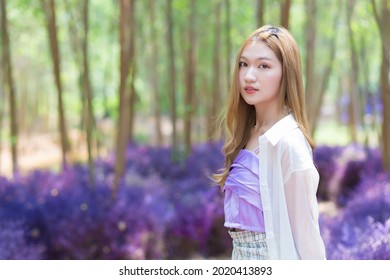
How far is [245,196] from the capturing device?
1.50m

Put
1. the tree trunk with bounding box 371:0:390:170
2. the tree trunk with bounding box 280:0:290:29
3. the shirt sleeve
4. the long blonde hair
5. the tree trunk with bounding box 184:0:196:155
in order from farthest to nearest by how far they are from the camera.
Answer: the tree trunk with bounding box 184:0:196:155
the tree trunk with bounding box 371:0:390:170
the tree trunk with bounding box 280:0:290:29
the long blonde hair
the shirt sleeve

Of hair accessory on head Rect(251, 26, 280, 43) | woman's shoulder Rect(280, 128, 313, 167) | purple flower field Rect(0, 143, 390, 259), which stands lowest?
purple flower field Rect(0, 143, 390, 259)

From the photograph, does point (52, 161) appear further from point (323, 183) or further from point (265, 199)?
point (265, 199)

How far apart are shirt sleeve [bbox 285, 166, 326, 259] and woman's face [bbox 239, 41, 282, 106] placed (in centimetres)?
25

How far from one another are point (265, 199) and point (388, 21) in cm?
343

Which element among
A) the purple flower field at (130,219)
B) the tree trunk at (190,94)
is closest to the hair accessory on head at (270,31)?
the purple flower field at (130,219)

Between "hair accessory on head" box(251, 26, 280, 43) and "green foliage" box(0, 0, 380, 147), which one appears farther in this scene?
"green foliage" box(0, 0, 380, 147)

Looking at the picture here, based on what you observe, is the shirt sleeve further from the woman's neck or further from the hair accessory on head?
the hair accessory on head

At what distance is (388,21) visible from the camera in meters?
4.44

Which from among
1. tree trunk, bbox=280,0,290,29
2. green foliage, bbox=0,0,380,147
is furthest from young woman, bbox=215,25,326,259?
green foliage, bbox=0,0,380,147

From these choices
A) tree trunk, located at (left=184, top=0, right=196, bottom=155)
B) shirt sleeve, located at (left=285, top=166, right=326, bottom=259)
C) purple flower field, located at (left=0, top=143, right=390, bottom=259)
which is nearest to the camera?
shirt sleeve, located at (left=285, top=166, right=326, bottom=259)

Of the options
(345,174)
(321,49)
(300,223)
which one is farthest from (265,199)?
(321,49)

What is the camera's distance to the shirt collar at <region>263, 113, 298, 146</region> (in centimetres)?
144

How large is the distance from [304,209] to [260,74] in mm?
372
